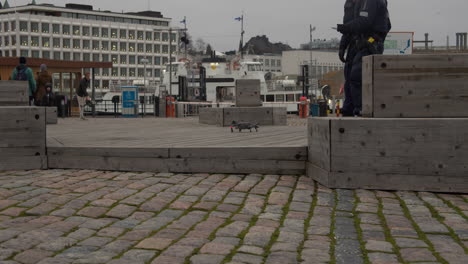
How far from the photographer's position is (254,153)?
6.99 meters

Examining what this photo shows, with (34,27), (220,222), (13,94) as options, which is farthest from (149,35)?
(220,222)

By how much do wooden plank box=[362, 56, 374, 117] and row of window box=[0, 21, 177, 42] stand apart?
333ft

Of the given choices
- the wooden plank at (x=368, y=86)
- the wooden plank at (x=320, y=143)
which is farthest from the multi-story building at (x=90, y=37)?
the wooden plank at (x=368, y=86)

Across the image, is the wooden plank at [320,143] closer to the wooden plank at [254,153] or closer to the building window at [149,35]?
the wooden plank at [254,153]

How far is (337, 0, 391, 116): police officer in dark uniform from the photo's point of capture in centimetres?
963

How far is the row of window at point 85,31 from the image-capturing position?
10100 centimetres

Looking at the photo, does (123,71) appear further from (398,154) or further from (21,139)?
(398,154)

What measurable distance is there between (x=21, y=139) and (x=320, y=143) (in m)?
3.77

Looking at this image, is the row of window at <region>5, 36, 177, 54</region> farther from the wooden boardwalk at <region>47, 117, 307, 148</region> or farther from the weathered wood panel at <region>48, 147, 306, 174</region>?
the weathered wood panel at <region>48, 147, 306, 174</region>

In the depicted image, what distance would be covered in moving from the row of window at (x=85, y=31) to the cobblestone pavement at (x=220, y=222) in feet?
331

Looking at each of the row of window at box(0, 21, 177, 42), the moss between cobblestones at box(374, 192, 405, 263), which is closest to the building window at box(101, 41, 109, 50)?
the row of window at box(0, 21, 177, 42)

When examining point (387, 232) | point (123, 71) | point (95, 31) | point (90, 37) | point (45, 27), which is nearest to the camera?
point (387, 232)

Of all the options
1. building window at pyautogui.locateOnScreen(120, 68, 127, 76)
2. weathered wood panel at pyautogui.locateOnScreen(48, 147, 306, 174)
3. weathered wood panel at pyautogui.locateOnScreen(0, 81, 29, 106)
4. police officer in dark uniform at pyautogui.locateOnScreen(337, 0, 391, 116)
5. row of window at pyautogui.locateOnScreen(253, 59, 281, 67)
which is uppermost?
row of window at pyautogui.locateOnScreen(253, 59, 281, 67)

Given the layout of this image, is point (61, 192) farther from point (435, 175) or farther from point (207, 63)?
point (207, 63)
